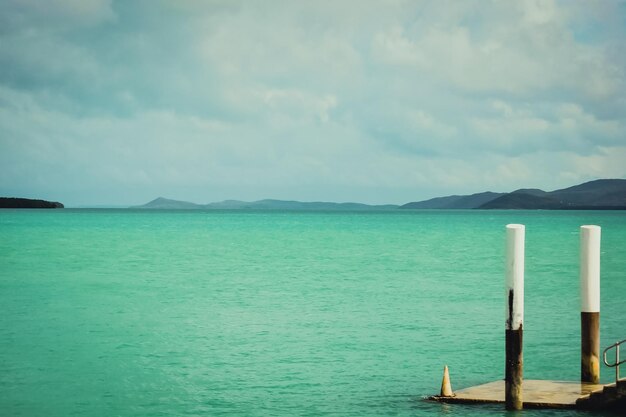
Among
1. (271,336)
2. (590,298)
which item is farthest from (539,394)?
(271,336)

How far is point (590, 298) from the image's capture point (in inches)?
671

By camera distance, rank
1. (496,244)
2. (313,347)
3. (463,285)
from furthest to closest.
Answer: (496,244) → (463,285) → (313,347)

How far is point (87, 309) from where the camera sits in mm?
37094

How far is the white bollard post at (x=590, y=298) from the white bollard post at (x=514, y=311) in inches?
78.2

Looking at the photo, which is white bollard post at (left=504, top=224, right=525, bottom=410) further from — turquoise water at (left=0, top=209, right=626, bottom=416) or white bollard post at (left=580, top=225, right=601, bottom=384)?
white bollard post at (left=580, top=225, right=601, bottom=384)

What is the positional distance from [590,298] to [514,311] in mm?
2375

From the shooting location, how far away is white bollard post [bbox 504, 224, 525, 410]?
15.5 metres

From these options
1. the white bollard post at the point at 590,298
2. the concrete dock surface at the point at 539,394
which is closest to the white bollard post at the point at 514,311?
the concrete dock surface at the point at 539,394

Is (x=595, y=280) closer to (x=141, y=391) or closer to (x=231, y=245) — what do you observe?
(x=141, y=391)

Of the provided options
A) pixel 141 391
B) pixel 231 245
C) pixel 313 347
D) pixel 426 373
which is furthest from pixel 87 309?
pixel 231 245

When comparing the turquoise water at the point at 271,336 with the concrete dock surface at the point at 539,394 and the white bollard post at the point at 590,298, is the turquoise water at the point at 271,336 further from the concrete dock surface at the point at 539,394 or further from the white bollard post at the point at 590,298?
the white bollard post at the point at 590,298

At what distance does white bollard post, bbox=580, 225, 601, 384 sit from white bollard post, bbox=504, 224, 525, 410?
199 cm

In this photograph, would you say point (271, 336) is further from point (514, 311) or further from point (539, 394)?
point (514, 311)

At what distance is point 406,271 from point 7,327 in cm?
3231
